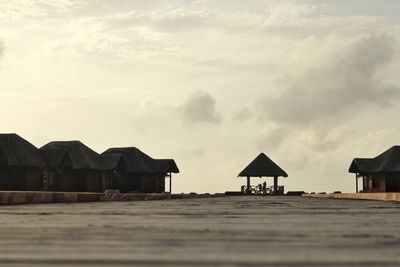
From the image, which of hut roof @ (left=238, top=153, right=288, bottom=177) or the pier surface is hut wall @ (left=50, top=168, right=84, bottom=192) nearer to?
hut roof @ (left=238, top=153, right=288, bottom=177)

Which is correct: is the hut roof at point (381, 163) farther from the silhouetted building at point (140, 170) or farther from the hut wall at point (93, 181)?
the hut wall at point (93, 181)

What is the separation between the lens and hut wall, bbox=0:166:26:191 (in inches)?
1825

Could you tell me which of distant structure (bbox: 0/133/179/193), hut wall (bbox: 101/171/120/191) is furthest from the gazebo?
hut wall (bbox: 101/171/120/191)

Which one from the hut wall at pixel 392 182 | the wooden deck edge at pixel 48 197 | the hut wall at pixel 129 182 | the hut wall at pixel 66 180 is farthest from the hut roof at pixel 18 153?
the hut wall at pixel 392 182

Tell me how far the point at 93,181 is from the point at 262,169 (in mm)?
17178

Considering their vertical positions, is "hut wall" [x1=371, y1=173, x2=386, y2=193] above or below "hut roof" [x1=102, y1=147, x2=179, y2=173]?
below

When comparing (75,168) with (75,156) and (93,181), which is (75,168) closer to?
(93,181)

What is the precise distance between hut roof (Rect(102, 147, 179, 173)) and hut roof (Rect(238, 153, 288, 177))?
1078 centimetres

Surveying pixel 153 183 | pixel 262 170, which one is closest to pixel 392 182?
pixel 262 170

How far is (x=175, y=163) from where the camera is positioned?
7225cm

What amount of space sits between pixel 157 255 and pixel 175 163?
231ft

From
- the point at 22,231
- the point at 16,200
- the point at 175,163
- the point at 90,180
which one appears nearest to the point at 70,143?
the point at 90,180

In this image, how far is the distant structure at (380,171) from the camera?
60.8 metres

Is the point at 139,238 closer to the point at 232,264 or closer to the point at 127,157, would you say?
the point at 232,264
